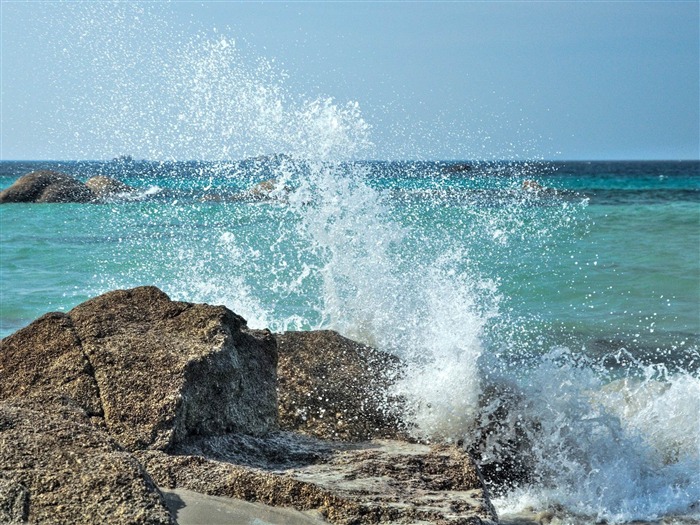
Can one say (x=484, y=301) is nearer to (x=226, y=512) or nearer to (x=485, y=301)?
(x=485, y=301)

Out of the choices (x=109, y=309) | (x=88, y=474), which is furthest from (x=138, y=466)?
(x=109, y=309)

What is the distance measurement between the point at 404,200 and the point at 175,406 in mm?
16438

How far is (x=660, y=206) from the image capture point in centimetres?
2438

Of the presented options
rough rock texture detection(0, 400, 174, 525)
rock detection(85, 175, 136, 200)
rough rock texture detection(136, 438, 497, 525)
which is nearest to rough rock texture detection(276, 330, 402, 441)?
rough rock texture detection(136, 438, 497, 525)

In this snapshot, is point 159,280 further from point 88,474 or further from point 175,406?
point 88,474

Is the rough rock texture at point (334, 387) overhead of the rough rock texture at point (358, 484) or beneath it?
beneath

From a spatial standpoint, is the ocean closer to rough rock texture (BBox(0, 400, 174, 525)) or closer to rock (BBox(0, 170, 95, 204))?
rough rock texture (BBox(0, 400, 174, 525))

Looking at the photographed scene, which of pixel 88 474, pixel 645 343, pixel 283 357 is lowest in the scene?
pixel 645 343

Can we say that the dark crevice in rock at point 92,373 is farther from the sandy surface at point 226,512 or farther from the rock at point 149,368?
the sandy surface at point 226,512

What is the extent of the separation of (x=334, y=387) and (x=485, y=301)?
189 inches

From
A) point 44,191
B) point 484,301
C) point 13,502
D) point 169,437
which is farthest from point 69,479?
point 44,191

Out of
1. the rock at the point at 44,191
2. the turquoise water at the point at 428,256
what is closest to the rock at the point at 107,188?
the rock at the point at 44,191

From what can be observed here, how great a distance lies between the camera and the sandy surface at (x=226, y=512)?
7.80 feet

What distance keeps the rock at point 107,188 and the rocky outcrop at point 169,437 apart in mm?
23151
